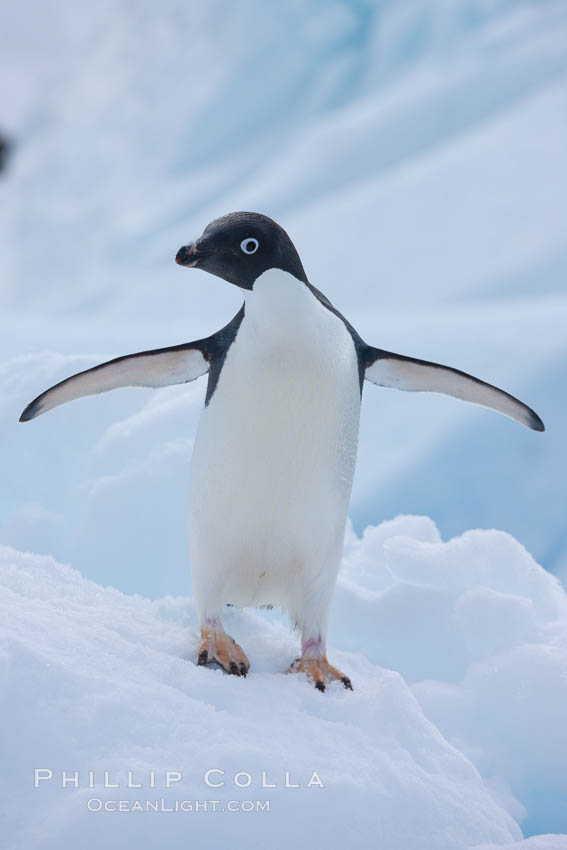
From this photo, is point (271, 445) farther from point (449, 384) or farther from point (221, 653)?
point (449, 384)

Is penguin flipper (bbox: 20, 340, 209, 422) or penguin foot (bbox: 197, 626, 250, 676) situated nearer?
penguin foot (bbox: 197, 626, 250, 676)

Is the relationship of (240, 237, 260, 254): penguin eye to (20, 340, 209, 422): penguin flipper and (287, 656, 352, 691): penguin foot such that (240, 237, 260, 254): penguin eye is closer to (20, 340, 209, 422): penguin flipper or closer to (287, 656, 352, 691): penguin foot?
(20, 340, 209, 422): penguin flipper

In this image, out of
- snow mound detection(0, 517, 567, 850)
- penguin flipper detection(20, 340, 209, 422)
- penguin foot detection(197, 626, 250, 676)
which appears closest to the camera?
snow mound detection(0, 517, 567, 850)

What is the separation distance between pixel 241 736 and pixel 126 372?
1045 millimetres

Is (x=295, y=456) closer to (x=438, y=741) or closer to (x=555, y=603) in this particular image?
(x=438, y=741)

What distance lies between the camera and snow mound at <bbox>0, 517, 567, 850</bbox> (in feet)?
3.70

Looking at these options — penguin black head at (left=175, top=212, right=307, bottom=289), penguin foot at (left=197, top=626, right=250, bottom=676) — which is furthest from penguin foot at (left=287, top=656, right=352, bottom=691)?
penguin black head at (left=175, top=212, right=307, bottom=289)

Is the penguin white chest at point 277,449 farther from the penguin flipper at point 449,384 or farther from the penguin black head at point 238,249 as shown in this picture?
the penguin flipper at point 449,384

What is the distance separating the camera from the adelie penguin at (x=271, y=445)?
1.74 meters

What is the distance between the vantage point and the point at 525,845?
125 cm

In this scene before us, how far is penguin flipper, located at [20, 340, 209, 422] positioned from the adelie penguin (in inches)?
2.1

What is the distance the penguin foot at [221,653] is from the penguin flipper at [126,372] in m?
0.67

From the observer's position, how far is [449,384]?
84.3 inches

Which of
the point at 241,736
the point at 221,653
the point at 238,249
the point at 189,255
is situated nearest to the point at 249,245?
the point at 238,249
